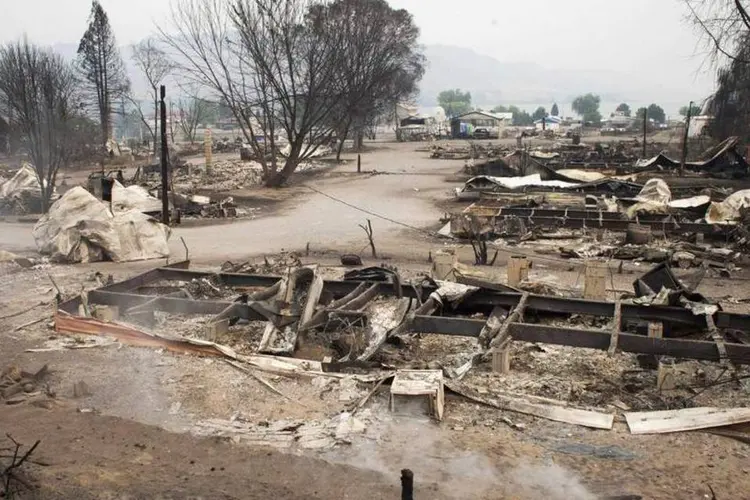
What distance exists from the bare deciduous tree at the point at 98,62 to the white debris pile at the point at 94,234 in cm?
3398

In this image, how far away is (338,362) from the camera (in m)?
6.33

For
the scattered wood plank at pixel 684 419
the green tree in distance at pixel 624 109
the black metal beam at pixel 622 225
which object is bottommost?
the scattered wood plank at pixel 684 419

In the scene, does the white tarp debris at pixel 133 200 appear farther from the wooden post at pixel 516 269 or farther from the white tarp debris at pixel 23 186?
the wooden post at pixel 516 269

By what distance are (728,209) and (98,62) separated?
41.5 m

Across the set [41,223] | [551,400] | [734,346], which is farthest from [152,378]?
[41,223]

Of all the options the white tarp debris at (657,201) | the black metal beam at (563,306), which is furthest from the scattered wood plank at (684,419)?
the white tarp debris at (657,201)

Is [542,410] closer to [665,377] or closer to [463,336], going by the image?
[665,377]

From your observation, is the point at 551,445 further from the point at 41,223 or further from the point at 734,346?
the point at 41,223

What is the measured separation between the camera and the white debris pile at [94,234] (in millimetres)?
12203

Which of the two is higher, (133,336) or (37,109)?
(37,109)

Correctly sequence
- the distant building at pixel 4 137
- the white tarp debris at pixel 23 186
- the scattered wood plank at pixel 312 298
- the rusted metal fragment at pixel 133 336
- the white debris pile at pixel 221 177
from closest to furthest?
the rusted metal fragment at pixel 133 336 → the scattered wood plank at pixel 312 298 → the white tarp debris at pixel 23 186 → the white debris pile at pixel 221 177 → the distant building at pixel 4 137

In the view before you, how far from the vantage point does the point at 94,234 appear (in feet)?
40.2

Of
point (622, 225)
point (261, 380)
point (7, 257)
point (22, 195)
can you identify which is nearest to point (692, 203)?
point (622, 225)

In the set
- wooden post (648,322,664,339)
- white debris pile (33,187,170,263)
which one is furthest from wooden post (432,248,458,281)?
white debris pile (33,187,170,263)
